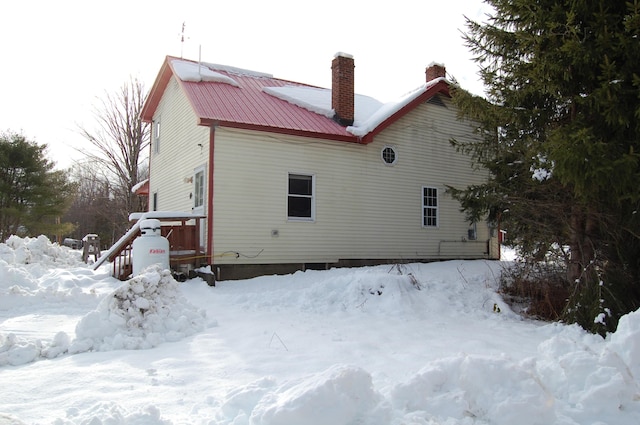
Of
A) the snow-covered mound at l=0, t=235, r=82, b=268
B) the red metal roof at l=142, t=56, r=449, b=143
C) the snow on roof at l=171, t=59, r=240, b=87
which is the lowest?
the snow-covered mound at l=0, t=235, r=82, b=268

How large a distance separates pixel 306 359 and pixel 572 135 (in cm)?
421

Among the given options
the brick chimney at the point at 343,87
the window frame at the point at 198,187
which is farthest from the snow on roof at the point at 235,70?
the window frame at the point at 198,187

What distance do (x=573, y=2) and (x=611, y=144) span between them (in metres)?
1.98

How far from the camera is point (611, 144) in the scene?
549cm

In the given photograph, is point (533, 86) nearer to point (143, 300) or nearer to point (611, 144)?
point (611, 144)

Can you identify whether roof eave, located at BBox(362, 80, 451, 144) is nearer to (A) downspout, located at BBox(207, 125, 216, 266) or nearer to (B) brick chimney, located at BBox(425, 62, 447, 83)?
(B) brick chimney, located at BBox(425, 62, 447, 83)

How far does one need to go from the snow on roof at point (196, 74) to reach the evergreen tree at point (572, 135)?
8531 millimetres

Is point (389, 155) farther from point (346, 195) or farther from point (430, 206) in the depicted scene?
point (430, 206)

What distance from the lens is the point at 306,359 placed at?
183 inches

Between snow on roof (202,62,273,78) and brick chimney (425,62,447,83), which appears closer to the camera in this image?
snow on roof (202,62,273,78)

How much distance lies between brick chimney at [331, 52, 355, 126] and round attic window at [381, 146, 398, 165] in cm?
136

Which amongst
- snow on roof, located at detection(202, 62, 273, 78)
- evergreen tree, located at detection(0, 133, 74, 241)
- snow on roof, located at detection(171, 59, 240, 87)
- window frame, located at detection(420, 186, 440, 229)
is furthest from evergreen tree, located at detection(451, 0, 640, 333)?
evergreen tree, located at detection(0, 133, 74, 241)

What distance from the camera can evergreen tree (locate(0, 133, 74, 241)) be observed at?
2612cm

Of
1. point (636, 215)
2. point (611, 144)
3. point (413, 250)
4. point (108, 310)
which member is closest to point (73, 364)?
point (108, 310)
